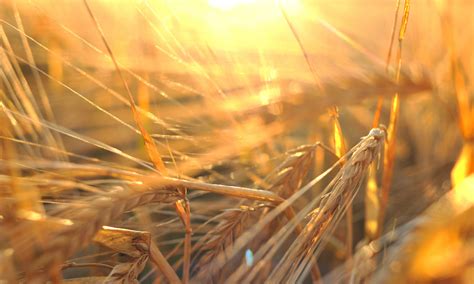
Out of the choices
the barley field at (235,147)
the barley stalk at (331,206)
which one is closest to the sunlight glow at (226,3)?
the barley field at (235,147)

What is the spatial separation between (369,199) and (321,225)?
0.43m

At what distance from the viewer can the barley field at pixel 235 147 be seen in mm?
567

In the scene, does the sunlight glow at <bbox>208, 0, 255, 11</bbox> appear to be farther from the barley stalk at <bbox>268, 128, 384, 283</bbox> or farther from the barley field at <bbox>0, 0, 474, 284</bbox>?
the barley stalk at <bbox>268, 128, 384, 283</bbox>

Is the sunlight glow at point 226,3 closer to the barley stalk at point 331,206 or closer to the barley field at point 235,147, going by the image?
the barley field at point 235,147

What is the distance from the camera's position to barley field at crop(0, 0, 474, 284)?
567mm

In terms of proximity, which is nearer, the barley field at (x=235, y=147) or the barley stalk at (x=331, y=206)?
the barley field at (x=235, y=147)

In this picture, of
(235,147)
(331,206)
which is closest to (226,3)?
(235,147)

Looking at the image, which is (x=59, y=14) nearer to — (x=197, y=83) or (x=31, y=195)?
(x=197, y=83)

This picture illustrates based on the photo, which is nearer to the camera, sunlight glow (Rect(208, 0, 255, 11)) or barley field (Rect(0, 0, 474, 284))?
barley field (Rect(0, 0, 474, 284))

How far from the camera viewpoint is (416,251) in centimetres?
53

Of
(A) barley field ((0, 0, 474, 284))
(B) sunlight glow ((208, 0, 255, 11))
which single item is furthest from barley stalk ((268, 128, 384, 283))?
(B) sunlight glow ((208, 0, 255, 11))

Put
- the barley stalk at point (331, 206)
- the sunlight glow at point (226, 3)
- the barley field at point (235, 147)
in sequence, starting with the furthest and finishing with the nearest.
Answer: the sunlight glow at point (226, 3) < the barley stalk at point (331, 206) < the barley field at point (235, 147)

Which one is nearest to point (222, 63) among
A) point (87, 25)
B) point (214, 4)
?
point (214, 4)

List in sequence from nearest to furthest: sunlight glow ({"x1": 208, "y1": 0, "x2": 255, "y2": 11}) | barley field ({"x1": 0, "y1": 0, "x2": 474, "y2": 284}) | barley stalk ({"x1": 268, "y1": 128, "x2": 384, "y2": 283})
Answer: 1. barley field ({"x1": 0, "y1": 0, "x2": 474, "y2": 284})
2. barley stalk ({"x1": 268, "y1": 128, "x2": 384, "y2": 283})
3. sunlight glow ({"x1": 208, "y1": 0, "x2": 255, "y2": 11})
